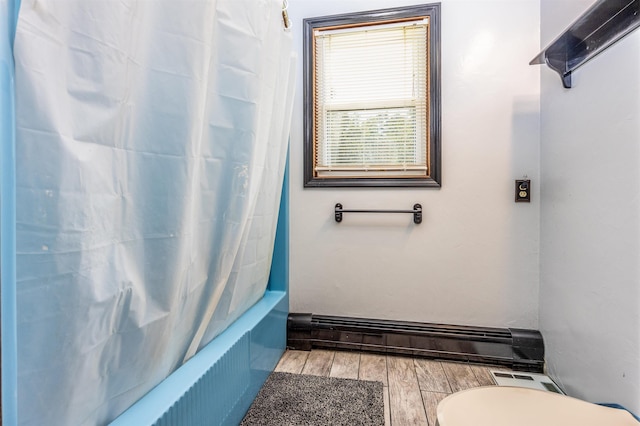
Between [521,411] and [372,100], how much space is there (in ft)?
4.90

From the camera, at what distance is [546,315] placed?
1.49 m

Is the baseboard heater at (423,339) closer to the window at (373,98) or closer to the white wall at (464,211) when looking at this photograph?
the white wall at (464,211)

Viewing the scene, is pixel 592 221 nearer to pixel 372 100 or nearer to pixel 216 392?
pixel 372 100

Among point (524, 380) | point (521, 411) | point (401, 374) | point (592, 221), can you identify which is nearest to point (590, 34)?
point (592, 221)

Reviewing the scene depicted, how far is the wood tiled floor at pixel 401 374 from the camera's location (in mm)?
1218

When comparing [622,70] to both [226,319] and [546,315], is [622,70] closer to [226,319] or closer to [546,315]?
[546,315]

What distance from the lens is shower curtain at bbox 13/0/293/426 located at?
0.50 metres

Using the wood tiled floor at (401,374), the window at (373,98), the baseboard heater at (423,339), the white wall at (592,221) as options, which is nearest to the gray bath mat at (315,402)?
the wood tiled floor at (401,374)

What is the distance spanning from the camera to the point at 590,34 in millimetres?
1133

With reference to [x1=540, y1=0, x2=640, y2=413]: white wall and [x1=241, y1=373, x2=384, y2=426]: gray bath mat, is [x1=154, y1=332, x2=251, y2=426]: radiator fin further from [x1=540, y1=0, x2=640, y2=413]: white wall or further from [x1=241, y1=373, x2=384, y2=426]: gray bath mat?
[x1=540, y1=0, x2=640, y2=413]: white wall

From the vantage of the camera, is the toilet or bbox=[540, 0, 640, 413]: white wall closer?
the toilet

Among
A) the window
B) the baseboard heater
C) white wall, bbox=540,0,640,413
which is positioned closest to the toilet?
white wall, bbox=540,0,640,413

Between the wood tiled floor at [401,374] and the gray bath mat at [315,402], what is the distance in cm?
5

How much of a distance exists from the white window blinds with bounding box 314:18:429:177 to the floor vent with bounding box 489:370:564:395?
1.05 meters
